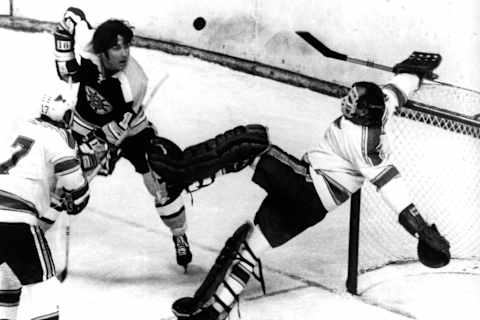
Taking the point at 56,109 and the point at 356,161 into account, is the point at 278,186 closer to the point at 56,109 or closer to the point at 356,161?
the point at 356,161

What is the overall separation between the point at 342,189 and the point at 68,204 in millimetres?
907

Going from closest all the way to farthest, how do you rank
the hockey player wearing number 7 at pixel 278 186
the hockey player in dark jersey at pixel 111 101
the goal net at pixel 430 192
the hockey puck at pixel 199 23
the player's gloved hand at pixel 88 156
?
the hockey player wearing number 7 at pixel 278 186, the hockey player in dark jersey at pixel 111 101, the player's gloved hand at pixel 88 156, the goal net at pixel 430 192, the hockey puck at pixel 199 23

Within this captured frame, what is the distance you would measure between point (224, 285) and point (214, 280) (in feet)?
0.16

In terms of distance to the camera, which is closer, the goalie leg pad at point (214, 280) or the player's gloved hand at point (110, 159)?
the goalie leg pad at point (214, 280)

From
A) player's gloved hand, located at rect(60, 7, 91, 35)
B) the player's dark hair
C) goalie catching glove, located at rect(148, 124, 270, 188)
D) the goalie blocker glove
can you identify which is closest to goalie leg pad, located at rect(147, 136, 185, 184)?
goalie catching glove, located at rect(148, 124, 270, 188)

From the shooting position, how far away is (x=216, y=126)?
4328 millimetres

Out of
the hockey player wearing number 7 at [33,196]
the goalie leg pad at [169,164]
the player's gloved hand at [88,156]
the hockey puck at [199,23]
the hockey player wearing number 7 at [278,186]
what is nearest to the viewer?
the hockey player wearing number 7 at [33,196]

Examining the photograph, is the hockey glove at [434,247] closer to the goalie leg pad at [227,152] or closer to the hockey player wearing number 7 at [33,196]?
the goalie leg pad at [227,152]

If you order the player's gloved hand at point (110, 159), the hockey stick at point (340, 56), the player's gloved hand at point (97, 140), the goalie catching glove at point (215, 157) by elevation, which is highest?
the hockey stick at point (340, 56)

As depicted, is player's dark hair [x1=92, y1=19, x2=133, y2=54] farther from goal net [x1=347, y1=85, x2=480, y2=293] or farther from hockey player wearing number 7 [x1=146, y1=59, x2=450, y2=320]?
goal net [x1=347, y1=85, x2=480, y2=293]

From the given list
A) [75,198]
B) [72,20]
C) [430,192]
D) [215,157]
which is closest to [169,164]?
[215,157]

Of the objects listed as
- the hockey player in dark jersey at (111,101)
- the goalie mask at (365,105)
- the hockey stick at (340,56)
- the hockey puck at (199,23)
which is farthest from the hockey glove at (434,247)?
the hockey puck at (199,23)

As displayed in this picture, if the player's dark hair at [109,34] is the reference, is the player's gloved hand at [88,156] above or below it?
below

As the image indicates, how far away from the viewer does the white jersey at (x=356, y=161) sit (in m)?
2.71
